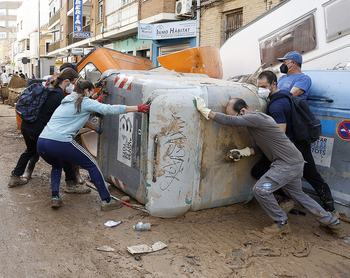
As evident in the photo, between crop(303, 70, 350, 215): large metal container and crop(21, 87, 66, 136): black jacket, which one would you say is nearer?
crop(303, 70, 350, 215): large metal container

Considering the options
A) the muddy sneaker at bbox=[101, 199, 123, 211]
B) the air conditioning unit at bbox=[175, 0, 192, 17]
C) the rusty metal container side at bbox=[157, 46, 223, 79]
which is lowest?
the muddy sneaker at bbox=[101, 199, 123, 211]

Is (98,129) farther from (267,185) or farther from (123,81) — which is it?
(267,185)

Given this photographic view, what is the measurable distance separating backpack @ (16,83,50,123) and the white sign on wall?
33.3ft

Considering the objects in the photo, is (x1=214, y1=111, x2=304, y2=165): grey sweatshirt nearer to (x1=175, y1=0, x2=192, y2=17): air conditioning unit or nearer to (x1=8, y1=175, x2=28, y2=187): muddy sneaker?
(x1=8, y1=175, x2=28, y2=187): muddy sneaker

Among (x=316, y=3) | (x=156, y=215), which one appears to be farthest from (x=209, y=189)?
(x=316, y=3)

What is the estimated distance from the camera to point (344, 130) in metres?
3.69

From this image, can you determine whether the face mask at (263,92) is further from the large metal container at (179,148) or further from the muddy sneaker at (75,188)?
the muddy sneaker at (75,188)

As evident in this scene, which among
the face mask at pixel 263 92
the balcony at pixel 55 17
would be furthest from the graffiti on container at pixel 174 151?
the balcony at pixel 55 17

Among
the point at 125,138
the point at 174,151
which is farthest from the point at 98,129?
the point at 174,151

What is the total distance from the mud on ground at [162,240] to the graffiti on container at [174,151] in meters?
0.54

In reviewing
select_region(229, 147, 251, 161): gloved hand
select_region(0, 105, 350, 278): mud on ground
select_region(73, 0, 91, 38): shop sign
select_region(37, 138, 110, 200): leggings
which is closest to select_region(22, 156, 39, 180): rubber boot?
select_region(0, 105, 350, 278): mud on ground

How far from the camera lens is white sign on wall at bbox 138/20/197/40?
13414 millimetres

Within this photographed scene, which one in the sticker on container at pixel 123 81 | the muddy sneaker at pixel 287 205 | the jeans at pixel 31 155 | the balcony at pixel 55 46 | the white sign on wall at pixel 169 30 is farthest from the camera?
the balcony at pixel 55 46

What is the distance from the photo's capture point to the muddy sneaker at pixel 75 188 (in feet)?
14.9
